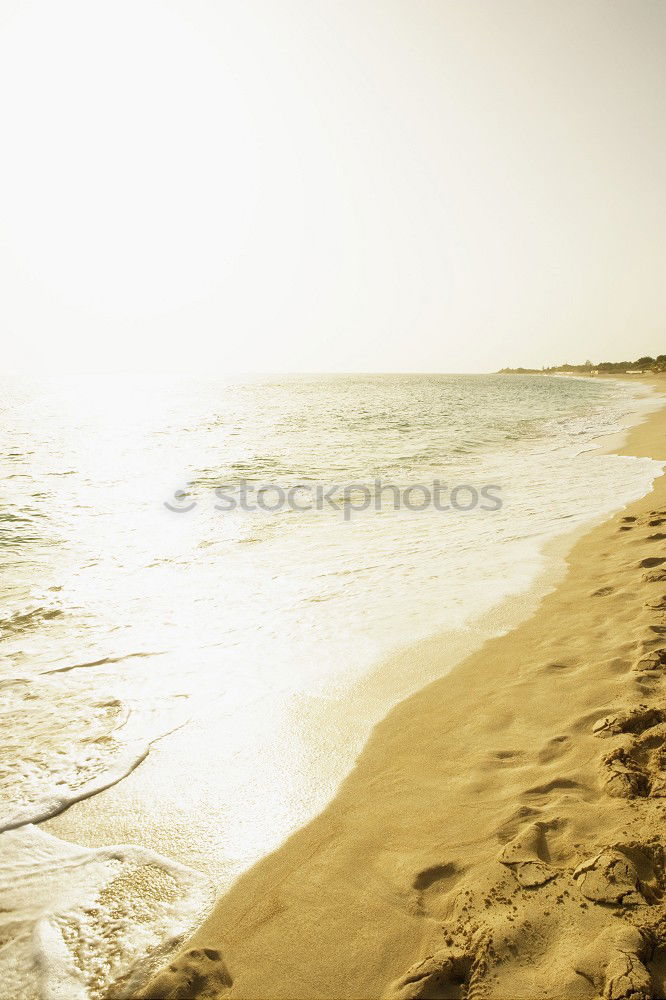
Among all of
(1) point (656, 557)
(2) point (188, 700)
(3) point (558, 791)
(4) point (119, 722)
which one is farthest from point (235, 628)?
(1) point (656, 557)

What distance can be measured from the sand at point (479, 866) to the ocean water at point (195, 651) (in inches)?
9.5

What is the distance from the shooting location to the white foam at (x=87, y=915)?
6.01 ft

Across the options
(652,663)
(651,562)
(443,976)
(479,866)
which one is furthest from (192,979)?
(651,562)

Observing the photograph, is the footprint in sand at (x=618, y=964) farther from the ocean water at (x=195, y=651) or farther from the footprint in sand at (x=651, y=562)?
the footprint in sand at (x=651, y=562)

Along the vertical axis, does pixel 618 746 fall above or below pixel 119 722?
above

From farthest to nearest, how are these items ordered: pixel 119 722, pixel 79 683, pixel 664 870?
1. pixel 79 683
2. pixel 119 722
3. pixel 664 870

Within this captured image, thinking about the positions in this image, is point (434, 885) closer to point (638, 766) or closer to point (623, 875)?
point (623, 875)

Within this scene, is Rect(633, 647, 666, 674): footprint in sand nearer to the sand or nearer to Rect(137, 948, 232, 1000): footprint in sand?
the sand

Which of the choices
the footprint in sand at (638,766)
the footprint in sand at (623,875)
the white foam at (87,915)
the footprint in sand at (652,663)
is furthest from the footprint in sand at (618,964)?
the footprint in sand at (652,663)

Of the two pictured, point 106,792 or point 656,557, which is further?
point 656,557

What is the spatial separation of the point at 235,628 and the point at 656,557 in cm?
442

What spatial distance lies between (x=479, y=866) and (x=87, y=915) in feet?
5.31

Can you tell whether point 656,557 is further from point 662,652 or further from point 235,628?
point 235,628

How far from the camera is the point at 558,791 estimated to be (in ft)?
8.16
